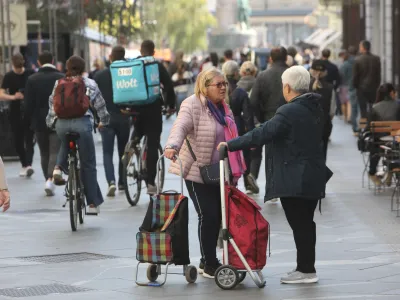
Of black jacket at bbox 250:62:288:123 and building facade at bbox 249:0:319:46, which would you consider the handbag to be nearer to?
black jacket at bbox 250:62:288:123

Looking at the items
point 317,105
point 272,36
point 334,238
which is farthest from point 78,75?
point 272,36

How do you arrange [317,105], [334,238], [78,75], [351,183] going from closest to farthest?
1. [317,105]
2. [334,238]
3. [78,75]
4. [351,183]

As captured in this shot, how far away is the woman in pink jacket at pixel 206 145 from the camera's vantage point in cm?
1016

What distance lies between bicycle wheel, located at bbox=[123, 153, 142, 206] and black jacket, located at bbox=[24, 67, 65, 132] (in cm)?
148

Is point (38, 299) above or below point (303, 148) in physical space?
below

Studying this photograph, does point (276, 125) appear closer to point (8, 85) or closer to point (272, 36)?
point (8, 85)

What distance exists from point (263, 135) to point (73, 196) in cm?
415

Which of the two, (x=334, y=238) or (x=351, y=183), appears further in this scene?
(x=351, y=183)

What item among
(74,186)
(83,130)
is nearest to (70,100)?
(83,130)

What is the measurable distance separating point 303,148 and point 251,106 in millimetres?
6093

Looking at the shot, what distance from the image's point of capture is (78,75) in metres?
14.3

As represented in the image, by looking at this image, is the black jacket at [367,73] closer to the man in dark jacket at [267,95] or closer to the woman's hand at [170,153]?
the man in dark jacket at [267,95]

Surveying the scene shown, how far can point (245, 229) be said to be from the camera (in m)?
9.73

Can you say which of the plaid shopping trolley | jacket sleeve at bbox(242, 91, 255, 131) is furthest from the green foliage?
the plaid shopping trolley
